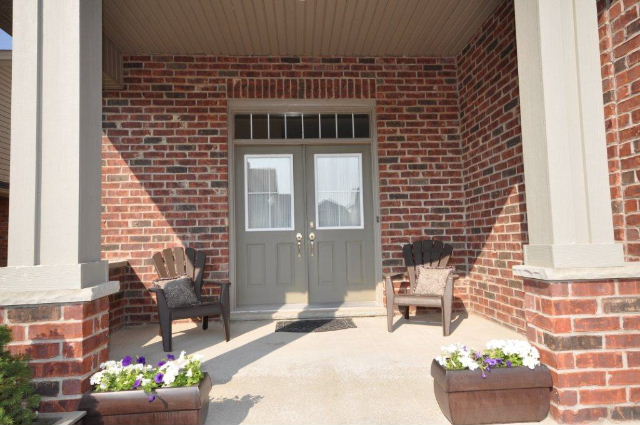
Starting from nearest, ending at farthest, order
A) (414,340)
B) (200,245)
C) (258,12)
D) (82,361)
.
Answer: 1. (82,361)
2. (414,340)
3. (258,12)
4. (200,245)

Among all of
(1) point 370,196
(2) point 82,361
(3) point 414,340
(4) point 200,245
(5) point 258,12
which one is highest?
(5) point 258,12

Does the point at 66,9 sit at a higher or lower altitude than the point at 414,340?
higher

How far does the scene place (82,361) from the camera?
6.51 ft

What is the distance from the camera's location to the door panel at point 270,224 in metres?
4.79

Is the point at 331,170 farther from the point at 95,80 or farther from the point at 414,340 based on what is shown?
the point at 95,80

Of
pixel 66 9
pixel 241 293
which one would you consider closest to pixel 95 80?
pixel 66 9

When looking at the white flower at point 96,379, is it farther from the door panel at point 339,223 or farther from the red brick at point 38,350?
the door panel at point 339,223

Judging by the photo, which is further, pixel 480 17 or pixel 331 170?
pixel 331 170

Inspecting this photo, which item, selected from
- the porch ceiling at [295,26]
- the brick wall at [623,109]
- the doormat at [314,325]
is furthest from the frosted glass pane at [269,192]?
the brick wall at [623,109]

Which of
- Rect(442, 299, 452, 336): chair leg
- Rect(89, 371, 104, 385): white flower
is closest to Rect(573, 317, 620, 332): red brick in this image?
Rect(442, 299, 452, 336): chair leg

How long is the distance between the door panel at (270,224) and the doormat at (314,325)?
0.50 m

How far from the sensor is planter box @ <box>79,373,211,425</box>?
196 cm

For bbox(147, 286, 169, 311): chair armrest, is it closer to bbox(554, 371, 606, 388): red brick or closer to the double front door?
the double front door

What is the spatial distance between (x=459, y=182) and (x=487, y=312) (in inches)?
57.8
